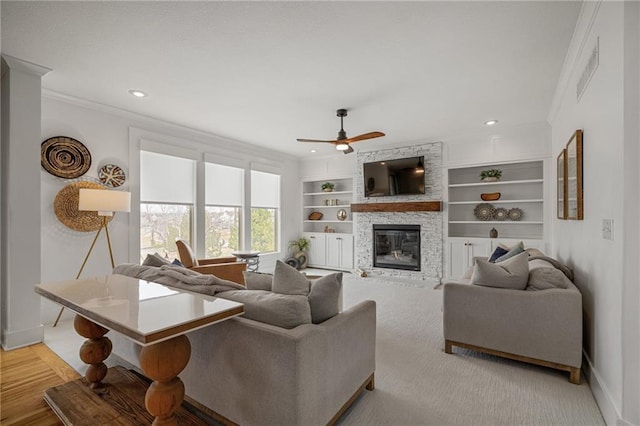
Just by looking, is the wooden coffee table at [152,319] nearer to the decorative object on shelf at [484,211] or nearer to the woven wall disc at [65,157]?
the woven wall disc at [65,157]

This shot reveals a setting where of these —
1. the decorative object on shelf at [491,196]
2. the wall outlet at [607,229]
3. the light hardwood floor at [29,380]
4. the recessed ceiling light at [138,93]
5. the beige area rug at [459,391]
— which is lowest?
the light hardwood floor at [29,380]

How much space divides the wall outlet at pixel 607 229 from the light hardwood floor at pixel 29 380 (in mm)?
3536

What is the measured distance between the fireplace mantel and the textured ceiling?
1796 millimetres

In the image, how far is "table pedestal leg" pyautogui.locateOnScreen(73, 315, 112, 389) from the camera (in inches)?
84.7

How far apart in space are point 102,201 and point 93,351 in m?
1.93

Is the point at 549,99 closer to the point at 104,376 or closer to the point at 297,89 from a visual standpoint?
the point at 297,89

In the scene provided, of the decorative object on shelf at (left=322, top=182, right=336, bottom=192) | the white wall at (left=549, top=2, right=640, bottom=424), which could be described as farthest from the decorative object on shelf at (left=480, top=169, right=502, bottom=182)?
the decorative object on shelf at (left=322, top=182, right=336, bottom=192)

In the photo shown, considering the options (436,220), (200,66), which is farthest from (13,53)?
(436,220)

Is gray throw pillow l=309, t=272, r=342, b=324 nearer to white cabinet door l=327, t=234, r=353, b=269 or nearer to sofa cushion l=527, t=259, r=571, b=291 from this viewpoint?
sofa cushion l=527, t=259, r=571, b=291

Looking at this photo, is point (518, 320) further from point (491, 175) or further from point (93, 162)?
point (93, 162)

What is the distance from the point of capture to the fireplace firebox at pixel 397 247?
602 centimetres

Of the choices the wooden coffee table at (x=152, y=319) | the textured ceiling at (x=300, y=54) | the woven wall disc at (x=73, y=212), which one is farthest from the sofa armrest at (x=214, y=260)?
the wooden coffee table at (x=152, y=319)

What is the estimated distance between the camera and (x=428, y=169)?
5.86 m

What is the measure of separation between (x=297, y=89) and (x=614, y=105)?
271cm
